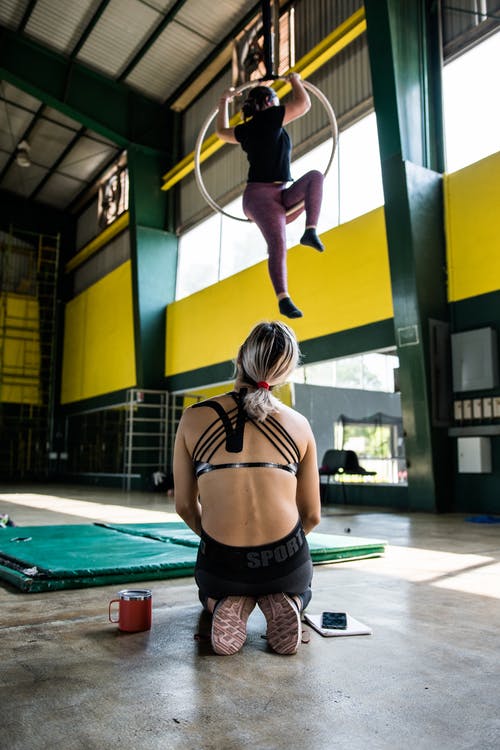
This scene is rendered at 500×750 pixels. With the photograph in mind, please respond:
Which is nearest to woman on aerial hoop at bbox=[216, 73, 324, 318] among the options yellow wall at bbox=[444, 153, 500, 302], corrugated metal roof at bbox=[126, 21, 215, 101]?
yellow wall at bbox=[444, 153, 500, 302]

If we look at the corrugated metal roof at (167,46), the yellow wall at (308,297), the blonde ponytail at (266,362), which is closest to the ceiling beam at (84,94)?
the corrugated metal roof at (167,46)

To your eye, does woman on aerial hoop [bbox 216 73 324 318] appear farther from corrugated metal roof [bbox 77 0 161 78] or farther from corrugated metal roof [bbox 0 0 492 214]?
corrugated metal roof [bbox 77 0 161 78]

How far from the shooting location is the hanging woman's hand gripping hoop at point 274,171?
4691 mm

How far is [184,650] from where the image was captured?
1854 mm

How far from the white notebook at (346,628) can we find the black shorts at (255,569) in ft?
0.76

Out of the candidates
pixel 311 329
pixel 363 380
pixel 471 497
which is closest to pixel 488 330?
pixel 471 497

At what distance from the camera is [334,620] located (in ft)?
6.91

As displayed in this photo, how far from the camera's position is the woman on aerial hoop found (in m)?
4.69

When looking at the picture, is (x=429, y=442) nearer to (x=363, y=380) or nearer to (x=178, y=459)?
(x=363, y=380)

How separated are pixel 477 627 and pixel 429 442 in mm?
4895

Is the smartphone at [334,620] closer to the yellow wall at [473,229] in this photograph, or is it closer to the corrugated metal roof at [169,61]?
the yellow wall at [473,229]

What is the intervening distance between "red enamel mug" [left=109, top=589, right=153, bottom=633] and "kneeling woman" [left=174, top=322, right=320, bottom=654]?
10.2 inches

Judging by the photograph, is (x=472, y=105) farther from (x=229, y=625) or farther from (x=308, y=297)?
(x=229, y=625)

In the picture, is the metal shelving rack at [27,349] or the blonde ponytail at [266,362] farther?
the metal shelving rack at [27,349]
